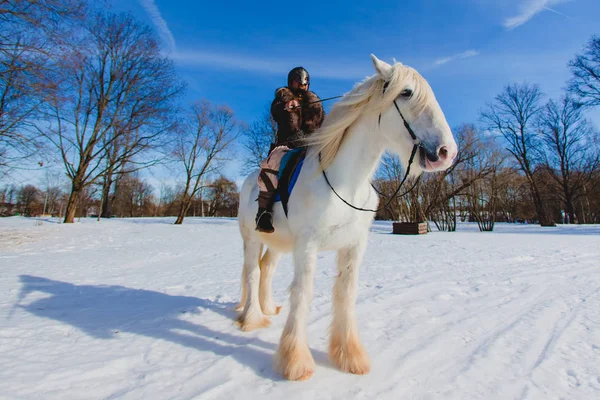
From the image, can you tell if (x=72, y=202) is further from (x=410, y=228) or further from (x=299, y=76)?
(x=410, y=228)

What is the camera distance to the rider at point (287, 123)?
8.84ft

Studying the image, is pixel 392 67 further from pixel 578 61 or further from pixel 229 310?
pixel 578 61

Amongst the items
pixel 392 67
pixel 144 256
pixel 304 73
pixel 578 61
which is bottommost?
pixel 144 256

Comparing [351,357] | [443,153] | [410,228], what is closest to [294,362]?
[351,357]

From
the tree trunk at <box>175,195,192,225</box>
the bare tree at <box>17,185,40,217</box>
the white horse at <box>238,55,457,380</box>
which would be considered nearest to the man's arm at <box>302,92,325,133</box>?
the white horse at <box>238,55,457,380</box>

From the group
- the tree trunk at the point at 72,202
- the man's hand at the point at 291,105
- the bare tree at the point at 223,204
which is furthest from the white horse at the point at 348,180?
the bare tree at the point at 223,204

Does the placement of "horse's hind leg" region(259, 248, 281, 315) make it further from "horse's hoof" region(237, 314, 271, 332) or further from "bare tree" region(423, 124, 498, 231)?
"bare tree" region(423, 124, 498, 231)

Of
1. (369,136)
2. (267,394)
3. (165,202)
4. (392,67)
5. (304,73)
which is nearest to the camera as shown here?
(267,394)

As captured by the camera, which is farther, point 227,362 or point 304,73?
point 304,73

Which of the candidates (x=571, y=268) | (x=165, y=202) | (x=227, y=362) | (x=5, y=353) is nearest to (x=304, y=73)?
(x=227, y=362)

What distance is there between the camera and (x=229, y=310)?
144 inches

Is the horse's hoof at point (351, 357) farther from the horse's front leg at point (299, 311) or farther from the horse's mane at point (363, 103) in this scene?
the horse's mane at point (363, 103)

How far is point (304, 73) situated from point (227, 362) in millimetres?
2908

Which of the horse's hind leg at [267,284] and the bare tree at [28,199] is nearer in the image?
the horse's hind leg at [267,284]
